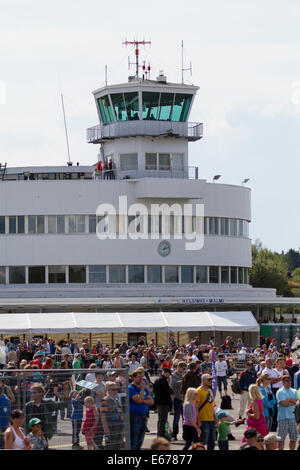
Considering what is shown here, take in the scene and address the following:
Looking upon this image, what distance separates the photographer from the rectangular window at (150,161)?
2509 inches

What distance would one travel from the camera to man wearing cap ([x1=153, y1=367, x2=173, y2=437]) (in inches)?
900

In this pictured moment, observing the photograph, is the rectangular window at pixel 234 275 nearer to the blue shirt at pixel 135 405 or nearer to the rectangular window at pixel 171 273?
the rectangular window at pixel 171 273

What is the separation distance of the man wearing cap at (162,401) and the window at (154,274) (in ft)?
128

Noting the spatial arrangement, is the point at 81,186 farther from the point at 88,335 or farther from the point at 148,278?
the point at 88,335

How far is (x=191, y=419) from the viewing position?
19.1 m

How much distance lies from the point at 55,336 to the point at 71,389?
35020 millimetres

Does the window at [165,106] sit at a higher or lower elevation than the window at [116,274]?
higher

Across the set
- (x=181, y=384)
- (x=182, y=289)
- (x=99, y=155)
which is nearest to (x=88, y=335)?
(x=182, y=289)

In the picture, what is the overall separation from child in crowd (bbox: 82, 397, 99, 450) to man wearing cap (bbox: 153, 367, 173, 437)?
5.46m

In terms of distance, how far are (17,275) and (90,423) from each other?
44764 millimetres

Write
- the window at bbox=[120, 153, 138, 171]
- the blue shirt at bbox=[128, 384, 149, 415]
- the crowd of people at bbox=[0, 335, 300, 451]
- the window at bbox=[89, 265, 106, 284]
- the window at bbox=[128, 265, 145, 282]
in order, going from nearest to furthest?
the crowd of people at bbox=[0, 335, 300, 451], the blue shirt at bbox=[128, 384, 149, 415], the window at bbox=[89, 265, 106, 284], the window at bbox=[128, 265, 145, 282], the window at bbox=[120, 153, 138, 171]

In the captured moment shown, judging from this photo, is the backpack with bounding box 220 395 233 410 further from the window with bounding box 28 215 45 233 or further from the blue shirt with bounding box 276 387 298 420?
the window with bounding box 28 215 45 233

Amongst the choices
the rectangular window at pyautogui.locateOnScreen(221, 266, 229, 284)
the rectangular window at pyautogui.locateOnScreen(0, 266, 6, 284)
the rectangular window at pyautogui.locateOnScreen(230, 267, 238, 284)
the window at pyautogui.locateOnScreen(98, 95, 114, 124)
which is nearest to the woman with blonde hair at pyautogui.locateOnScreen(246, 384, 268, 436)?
the rectangular window at pyautogui.locateOnScreen(0, 266, 6, 284)

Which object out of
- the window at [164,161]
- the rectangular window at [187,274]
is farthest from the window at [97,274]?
the window at [164,161]
